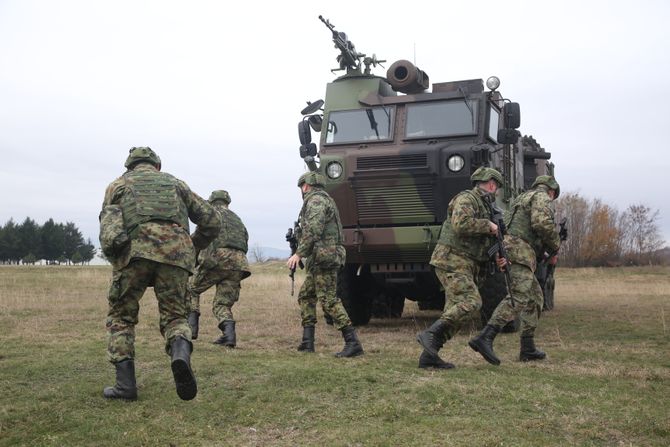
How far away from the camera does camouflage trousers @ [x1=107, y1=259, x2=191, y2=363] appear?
510 cm

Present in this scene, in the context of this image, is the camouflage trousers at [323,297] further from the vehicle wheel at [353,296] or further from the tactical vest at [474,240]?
the vehicle wheel at [353,296]

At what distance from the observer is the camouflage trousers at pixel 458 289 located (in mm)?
6461

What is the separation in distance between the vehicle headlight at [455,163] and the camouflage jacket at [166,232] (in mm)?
4195

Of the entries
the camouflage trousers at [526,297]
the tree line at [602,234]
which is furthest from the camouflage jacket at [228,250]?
the tree line at [602,234]

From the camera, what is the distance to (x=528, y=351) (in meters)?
7.20

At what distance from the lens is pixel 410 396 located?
5.29 metres

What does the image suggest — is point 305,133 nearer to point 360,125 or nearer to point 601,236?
point 360,125

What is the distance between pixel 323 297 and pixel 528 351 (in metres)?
2.08

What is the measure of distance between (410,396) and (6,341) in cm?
507

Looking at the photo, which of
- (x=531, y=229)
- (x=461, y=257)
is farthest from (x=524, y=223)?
(x=461, y=257)

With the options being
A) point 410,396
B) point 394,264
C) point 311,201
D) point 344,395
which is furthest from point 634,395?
point 394,264


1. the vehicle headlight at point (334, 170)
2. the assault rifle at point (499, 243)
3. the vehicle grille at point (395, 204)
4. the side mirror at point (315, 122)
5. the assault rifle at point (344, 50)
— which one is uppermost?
the assault rifle at point (344, 50)

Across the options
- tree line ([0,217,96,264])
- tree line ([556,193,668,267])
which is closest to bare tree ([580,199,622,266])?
tree line ([556,193,668,267])

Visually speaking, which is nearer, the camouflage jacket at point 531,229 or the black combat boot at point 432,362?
the black combat boot at point 432,362
